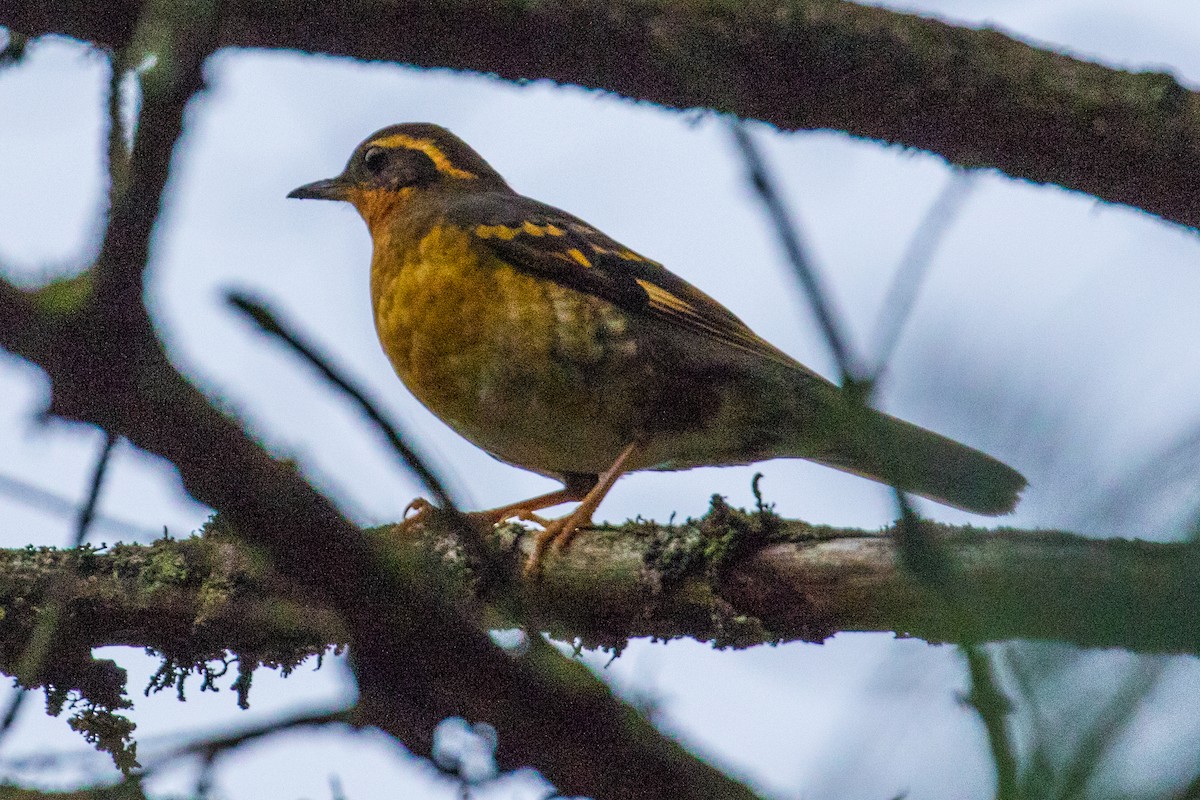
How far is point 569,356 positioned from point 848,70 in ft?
4.81

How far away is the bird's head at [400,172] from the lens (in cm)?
634

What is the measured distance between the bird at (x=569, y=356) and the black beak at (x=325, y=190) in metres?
1.04

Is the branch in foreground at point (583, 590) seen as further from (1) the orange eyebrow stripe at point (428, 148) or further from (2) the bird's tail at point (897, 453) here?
(1) the orange eyebrow stripe at point (428, 148)

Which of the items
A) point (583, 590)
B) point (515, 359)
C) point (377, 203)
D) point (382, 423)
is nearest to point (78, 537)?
point (382, 423)

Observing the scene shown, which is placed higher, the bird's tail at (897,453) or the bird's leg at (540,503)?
the bird's leg at (540,503)

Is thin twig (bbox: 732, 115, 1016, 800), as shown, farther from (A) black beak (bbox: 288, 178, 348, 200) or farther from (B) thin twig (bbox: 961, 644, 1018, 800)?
(A) black beak (bbox: 288, 178, 348, 200)

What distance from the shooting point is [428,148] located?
6586 millimetres

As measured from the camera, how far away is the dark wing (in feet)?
17.1

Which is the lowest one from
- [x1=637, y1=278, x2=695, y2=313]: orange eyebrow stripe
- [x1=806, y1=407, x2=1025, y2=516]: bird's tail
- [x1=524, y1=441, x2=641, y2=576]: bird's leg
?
[x1=806, y1=407, x2=1025, y2=516]: bird's tail

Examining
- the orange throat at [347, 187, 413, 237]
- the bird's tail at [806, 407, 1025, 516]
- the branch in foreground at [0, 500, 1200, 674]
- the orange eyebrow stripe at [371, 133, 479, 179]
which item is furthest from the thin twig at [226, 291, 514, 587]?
the orange eyebrow stripe at [371, 133, 479, 179]

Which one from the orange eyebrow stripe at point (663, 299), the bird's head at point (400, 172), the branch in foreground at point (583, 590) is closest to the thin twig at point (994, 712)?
the branch in foreground at point (583, 590)

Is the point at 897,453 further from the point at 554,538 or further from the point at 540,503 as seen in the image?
the point at 540,503

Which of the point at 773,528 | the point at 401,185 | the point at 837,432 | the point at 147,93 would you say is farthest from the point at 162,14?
the point at 401,185

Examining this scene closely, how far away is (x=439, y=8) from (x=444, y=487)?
3032 millimetres
